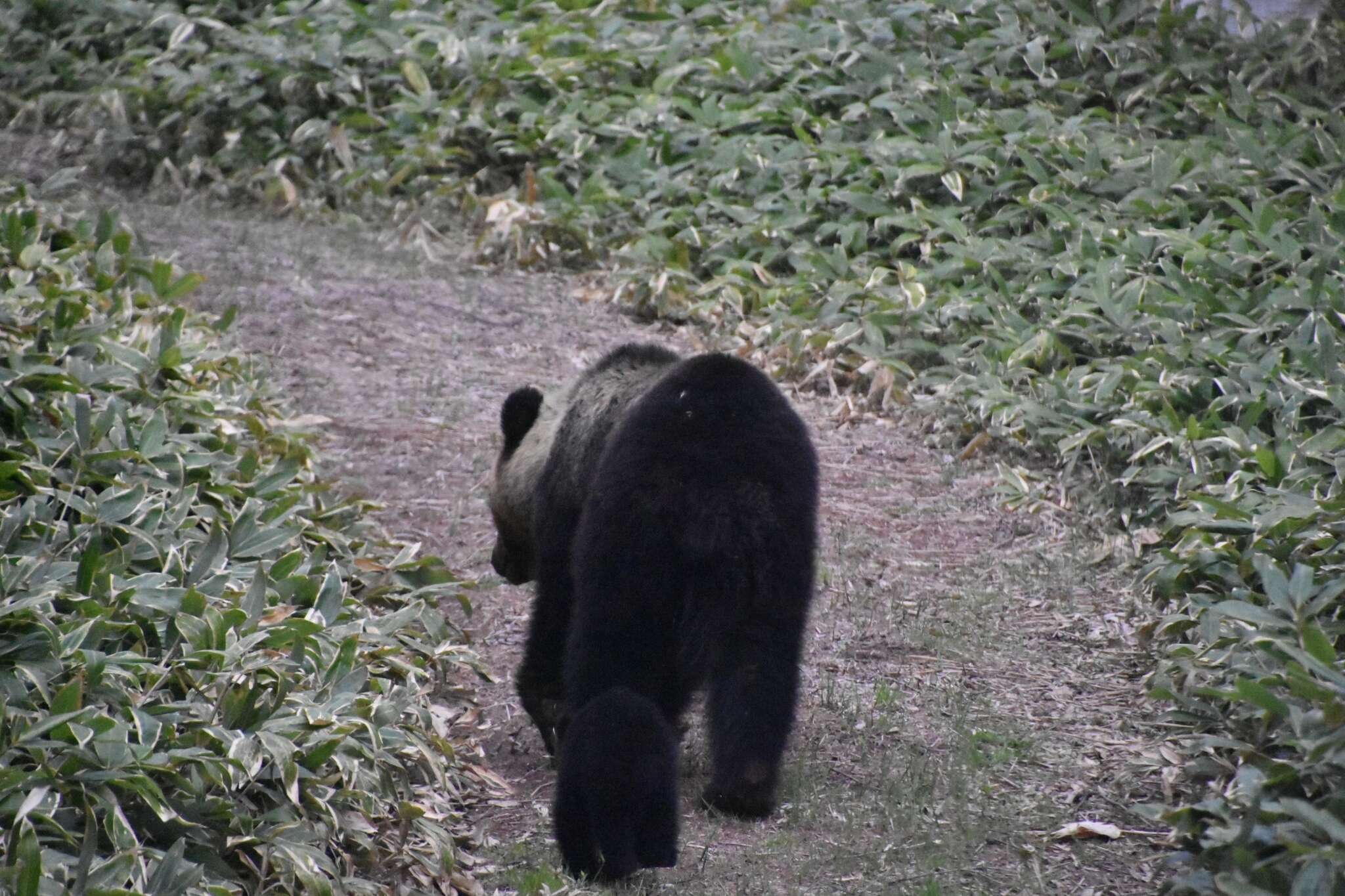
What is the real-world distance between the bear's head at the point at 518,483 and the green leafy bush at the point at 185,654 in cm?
43

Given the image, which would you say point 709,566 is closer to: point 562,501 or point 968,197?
point 562,501

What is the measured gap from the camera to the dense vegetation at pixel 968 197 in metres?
5.09

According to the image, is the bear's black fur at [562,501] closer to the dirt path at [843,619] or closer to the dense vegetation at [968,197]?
the dirt path at [843,619]

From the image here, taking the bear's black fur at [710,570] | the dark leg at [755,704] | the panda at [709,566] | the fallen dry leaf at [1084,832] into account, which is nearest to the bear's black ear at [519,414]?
the panda at [709,566]

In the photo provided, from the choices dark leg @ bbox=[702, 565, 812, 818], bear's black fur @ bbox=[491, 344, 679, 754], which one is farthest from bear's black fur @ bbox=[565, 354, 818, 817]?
bear's black fur @ bbox=[491, 344, 679, 754]

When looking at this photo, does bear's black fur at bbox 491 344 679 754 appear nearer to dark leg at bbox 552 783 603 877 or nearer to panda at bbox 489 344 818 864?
panda at bbox 489 344 818 864

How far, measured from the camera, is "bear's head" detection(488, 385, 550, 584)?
18.0 feet

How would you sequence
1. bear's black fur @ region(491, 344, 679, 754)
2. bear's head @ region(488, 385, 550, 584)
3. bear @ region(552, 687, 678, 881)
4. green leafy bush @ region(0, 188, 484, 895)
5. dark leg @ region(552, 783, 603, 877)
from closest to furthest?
green leafy bush @ region(0, 188, 484, 895), bear @ region(552, 687, 678, 881), dark leg @ region(552, 783, 603, 877), bear's black fur @ region(491, 344, 679, 754), bear's head @ region(488, 385, 550, 584)

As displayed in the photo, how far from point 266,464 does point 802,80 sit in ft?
21.1

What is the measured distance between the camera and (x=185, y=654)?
4215mm

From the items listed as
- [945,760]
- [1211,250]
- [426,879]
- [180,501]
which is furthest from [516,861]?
[1211,250]

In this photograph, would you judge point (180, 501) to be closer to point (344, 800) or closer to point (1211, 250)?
point (344, 800)

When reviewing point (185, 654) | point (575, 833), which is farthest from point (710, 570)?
point (185, 654)

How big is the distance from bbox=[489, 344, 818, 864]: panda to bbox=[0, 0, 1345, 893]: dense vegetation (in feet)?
4.47
